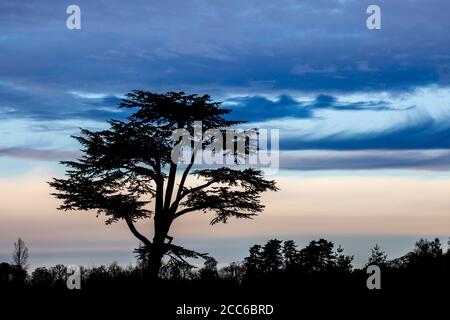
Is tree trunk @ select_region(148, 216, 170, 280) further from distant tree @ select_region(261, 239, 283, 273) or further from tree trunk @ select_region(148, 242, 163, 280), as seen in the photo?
distant tree @ select_region(261, 239, 283, 273)

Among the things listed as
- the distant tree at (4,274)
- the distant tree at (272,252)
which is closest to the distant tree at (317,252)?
the distant tree at (272,252)

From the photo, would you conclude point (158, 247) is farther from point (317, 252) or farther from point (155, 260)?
point (317, 252)

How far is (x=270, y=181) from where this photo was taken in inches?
1328

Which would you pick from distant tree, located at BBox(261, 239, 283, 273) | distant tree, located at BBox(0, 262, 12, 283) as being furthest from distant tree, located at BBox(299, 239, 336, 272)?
distant tree, located at BBox(0, 262, 12, 283)

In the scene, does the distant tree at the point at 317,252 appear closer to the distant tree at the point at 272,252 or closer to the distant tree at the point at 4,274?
the distant tree at the point at 272,252

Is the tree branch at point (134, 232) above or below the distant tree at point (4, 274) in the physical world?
above

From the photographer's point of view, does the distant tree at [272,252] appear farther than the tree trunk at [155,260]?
Yes

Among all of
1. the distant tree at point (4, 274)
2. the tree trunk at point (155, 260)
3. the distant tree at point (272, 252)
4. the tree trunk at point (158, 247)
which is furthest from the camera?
the distant tree at point (272, 252)

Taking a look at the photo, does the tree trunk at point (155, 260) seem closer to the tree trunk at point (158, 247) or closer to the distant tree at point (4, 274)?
the tree trunk at point (158, 247)

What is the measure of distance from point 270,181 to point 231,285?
11.9m

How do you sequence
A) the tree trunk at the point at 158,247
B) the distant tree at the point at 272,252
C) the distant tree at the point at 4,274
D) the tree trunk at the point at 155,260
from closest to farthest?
the distant tree at the point at 4,274 < the tree trunk at the point at 155,260 < the tree trunk at the point at 158,247 < the distant tree at the point at 272,252

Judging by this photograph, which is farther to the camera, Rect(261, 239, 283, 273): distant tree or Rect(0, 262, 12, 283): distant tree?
Rect(261, 239, 283, 273): distant tree

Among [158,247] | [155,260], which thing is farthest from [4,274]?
[158,247]
